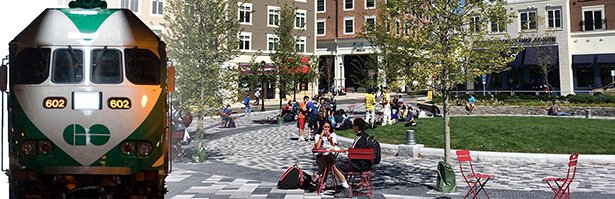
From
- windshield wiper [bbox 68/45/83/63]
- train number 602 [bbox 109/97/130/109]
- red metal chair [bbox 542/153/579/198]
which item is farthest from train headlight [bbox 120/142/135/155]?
red metal chair [bbox 542/153/579/198]

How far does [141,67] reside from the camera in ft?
13.5

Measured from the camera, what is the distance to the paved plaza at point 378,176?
28.5 feet

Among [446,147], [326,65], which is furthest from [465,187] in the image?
[326,65]

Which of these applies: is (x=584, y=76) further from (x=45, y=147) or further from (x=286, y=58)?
(x=45, y=147)

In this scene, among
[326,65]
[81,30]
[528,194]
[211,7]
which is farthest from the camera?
[326,65]

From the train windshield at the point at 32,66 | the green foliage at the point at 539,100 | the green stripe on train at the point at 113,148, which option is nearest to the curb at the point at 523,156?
the green stripe on train at the point at 113,148

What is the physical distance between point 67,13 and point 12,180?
66.5 inches

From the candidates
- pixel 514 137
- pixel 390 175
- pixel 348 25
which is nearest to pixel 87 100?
pixel 390 175

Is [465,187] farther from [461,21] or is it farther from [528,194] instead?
[461,21]

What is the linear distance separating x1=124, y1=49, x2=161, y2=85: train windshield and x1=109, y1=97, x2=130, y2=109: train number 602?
0.64ft

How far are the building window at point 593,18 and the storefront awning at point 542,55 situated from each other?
3694mm

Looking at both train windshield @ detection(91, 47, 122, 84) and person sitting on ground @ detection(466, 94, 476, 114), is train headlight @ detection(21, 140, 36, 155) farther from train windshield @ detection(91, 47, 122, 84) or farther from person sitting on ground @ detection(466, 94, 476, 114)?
person sitting on ground @ detection(466, 94, 476, 114)

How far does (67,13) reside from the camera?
162 inches

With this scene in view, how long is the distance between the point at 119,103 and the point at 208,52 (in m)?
7.47
